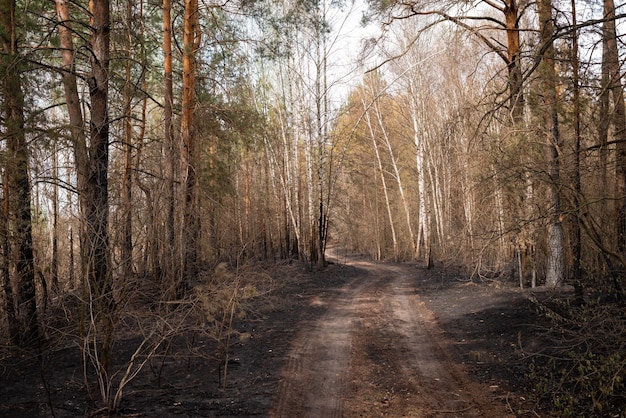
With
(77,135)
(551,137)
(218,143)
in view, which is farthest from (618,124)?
(218,143)

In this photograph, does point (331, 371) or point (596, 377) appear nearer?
point (596, 377)

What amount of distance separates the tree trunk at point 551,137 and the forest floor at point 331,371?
1.08 meters

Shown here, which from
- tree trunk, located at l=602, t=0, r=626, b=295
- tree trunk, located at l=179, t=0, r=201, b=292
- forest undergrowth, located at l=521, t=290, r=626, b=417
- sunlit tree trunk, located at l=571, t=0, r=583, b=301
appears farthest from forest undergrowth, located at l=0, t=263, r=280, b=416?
tree trunk, located at l=602, t=0, r=626, b=295

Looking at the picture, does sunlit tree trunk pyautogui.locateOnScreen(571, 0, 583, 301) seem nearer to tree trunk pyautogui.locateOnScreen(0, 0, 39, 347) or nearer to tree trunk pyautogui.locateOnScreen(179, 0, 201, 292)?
tree trunk pyautogui.locateOnScreen(0, 0, 39, 347)

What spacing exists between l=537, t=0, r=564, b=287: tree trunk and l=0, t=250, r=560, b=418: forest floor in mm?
1077

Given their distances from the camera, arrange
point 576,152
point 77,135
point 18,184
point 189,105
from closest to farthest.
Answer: point 576,152, point 77,135, point 18,184, point 189,105

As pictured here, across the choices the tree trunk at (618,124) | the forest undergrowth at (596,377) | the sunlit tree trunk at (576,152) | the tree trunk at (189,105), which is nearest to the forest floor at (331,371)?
the forest undergrowth at (596,377)

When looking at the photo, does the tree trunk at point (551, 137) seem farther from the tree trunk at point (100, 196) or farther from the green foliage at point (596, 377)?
the tree trunk at point (100, 196)

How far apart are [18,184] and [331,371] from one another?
16.6ft

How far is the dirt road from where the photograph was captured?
4629 millimetres

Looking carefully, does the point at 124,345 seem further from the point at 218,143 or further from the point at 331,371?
the point at 218,143

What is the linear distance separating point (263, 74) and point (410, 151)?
10.7m

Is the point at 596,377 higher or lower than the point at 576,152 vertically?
lower

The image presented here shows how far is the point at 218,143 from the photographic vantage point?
12664 mm
